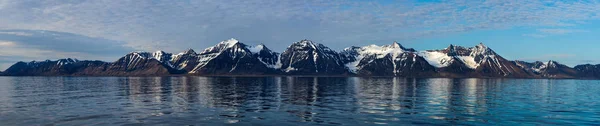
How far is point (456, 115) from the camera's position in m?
49.1

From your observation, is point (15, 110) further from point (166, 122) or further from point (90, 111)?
point (166, 122)

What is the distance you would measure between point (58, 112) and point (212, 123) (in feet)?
72.5

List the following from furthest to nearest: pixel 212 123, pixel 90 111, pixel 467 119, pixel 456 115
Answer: pixel 90 111
pixel 456 115
pixel 467 119
pixel 212 123

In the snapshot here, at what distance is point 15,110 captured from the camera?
53.2 metres

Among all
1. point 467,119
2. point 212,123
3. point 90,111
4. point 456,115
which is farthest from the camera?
point 90,111

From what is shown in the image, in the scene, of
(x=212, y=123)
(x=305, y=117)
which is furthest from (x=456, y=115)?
(x=212, y=123)

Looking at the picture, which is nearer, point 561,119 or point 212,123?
point 212,123

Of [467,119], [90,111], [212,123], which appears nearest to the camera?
[212,123]

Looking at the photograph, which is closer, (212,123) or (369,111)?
(212,123)

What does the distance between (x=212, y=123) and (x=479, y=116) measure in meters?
29.4

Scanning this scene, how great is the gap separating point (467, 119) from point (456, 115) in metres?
3.38

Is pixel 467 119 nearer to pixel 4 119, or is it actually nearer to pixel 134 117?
pixel 134 117

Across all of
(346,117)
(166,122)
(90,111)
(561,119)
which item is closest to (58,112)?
(90,111)

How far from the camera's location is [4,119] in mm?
44375
